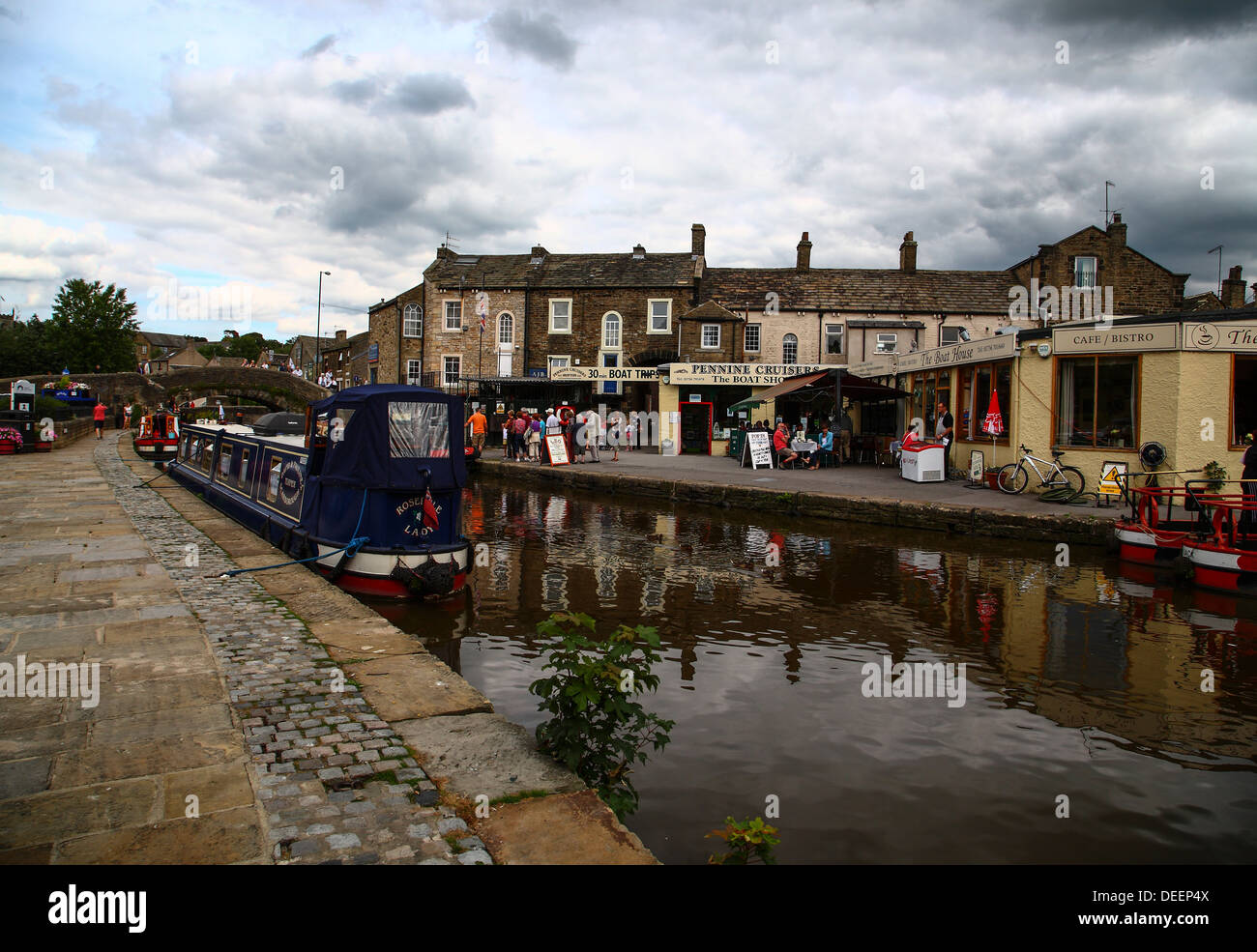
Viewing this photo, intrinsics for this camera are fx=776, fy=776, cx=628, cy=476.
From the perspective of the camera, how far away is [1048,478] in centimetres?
1477

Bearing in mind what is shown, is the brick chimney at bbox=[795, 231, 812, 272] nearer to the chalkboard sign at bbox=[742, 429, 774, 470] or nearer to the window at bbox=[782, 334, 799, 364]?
the window at bbox=[782, 334, 799, 364]

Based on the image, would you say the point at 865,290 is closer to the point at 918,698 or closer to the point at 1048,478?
the point at 1048,478

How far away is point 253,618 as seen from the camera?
251 inches

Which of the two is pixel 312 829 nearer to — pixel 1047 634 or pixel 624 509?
pixel 1047 634

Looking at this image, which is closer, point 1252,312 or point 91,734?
point 91,734

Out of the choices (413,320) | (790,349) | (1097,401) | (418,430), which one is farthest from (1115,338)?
(413,320)

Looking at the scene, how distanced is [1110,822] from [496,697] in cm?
396

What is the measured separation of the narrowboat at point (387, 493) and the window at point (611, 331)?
26.4 meters

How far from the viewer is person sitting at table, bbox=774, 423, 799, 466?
21391 mm

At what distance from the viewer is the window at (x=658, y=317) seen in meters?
34.8

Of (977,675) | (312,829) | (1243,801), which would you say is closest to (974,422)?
(977,675)

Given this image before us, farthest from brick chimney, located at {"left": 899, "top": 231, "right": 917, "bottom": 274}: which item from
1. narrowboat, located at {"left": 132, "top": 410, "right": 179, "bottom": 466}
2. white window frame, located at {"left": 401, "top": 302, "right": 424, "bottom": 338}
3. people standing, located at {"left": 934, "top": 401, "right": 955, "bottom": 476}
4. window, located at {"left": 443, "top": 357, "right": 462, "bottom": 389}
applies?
narrowboat, located at {"left": 132, "top": 410, "right": 179, "bottom": 466}

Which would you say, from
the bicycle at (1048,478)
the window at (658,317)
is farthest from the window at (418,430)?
the window at (658,317)

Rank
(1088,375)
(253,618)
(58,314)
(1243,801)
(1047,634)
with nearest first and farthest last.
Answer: (1243,801) → (253,618) → (1047,634) → (1088,375) → (58,314)
